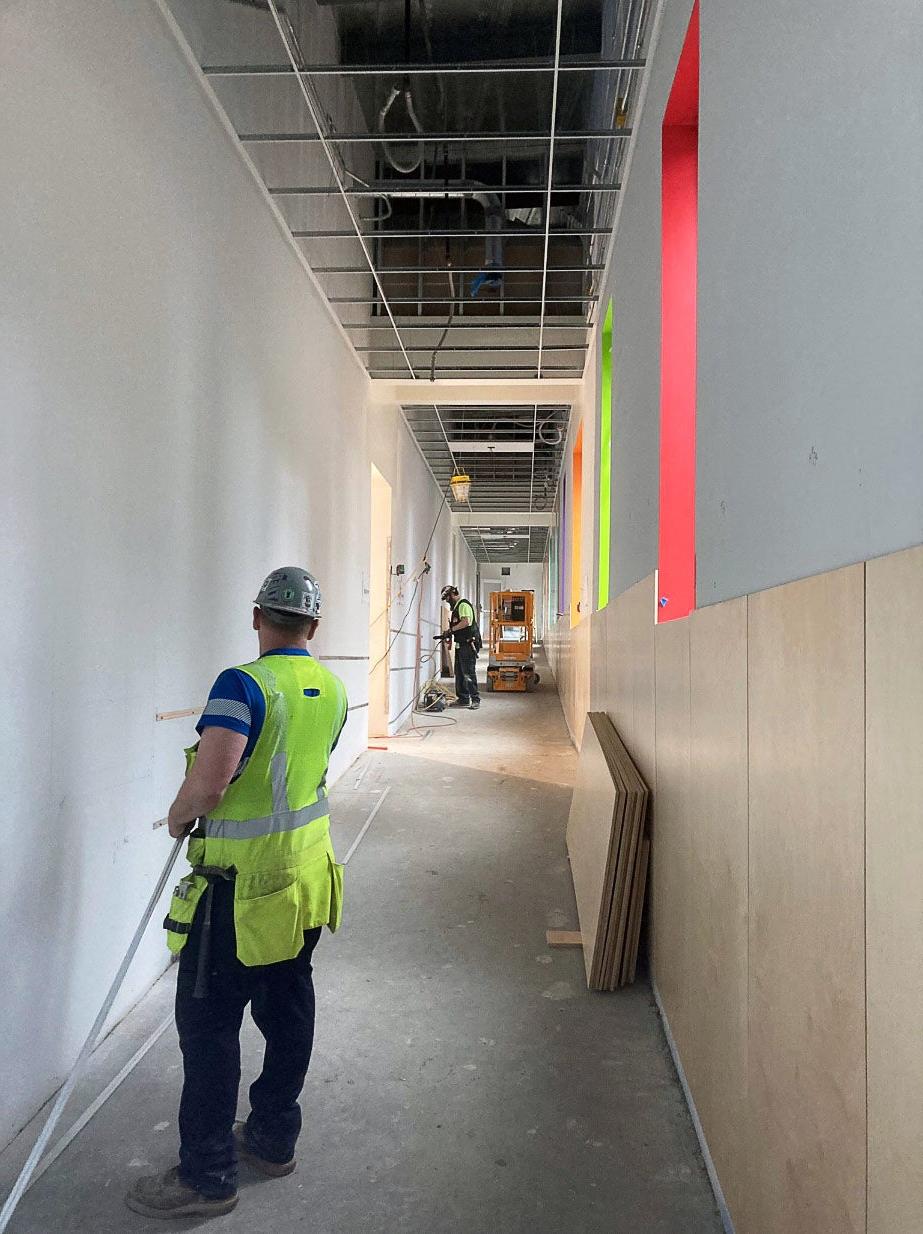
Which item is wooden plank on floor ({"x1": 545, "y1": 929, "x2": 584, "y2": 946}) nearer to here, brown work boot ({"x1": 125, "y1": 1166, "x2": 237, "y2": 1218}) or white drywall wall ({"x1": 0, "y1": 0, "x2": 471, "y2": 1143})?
white drywall wall ({"x1": 0, "y1": 0, "x2": 471, "y2": 1143})

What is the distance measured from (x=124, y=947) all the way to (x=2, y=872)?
0.85 m

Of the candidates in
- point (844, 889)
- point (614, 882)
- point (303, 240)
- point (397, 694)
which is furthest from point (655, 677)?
point (397, 694)

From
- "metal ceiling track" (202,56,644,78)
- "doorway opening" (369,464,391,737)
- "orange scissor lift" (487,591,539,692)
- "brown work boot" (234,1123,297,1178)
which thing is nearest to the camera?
"brown work boot" (234,1123,297,1178)

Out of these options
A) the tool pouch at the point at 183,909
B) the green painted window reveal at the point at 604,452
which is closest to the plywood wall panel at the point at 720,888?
the tool pouch at the point at 183,909

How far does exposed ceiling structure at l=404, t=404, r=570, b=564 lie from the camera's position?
31.7ft

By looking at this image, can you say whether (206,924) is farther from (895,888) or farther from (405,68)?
(405,68)

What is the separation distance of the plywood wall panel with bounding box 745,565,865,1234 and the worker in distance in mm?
10144

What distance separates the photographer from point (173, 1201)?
6.06 ft

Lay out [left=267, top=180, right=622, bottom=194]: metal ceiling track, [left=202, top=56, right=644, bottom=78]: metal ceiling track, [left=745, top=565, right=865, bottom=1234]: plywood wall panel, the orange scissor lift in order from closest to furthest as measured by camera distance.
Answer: [left=745, top=565, right=865, bottom=1234]: plywood wall panel → [left=202, top=56, right=644, bottom=78]: metal ceiling track → [left=267, top=180, right=622, bottom=194]: metal ceiling track → the orange scissor lift

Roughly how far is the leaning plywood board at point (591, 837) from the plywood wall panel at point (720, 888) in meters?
0.78

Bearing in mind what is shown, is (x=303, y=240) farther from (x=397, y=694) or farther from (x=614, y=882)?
(x=397, y=694)

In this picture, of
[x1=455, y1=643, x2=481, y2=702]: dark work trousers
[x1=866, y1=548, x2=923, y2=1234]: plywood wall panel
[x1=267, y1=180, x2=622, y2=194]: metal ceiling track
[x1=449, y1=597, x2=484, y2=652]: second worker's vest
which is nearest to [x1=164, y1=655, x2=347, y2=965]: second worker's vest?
[x1=866, y1=548, x2=923, y2=1234]: plywood wall panel

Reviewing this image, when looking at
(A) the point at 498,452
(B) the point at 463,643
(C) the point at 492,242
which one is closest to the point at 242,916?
(C) the point at 492,242

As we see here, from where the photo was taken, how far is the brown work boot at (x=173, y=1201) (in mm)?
1836
